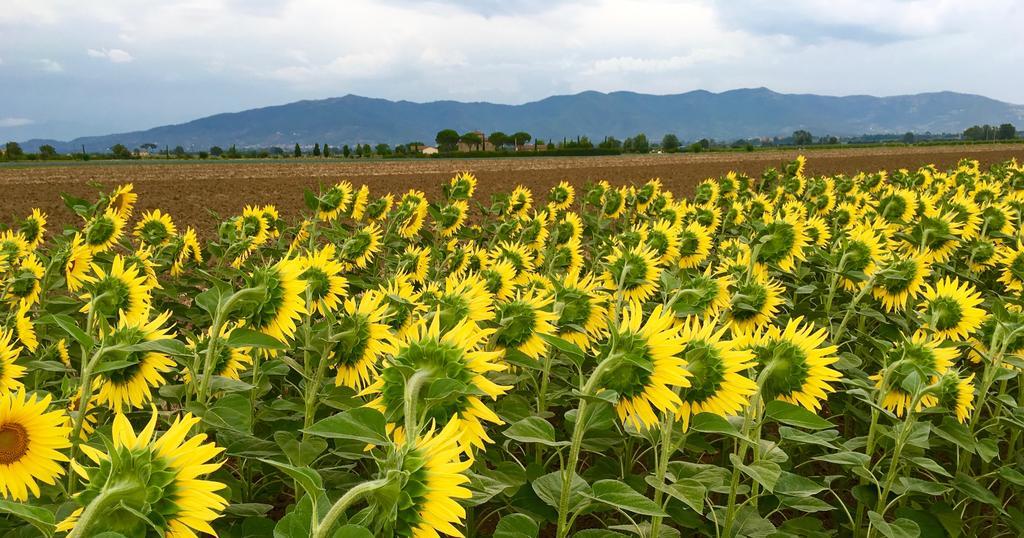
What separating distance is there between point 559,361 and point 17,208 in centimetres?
1668

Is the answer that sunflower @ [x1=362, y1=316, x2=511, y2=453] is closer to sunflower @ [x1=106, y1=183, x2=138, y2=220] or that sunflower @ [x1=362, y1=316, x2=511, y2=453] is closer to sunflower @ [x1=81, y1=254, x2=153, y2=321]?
sunflower @ [x1=81, y1=254, x2=153, y2=321]

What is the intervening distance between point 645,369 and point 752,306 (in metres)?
1.52

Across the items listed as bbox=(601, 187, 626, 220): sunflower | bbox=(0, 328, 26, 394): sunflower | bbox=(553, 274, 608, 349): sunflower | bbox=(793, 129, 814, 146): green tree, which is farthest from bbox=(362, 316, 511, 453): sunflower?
bbox=(793, 129, 814, 146): green tree

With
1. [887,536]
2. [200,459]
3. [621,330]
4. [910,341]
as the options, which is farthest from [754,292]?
[200,459]

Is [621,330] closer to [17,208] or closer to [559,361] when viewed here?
[559,361]

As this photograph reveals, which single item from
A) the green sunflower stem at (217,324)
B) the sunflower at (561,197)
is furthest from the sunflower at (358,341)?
the sunflower at (561,197)

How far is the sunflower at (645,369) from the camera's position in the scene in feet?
4.73

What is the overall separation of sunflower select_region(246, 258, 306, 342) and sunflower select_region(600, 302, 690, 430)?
3.06ft

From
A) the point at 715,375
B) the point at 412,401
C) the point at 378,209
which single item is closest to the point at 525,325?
the point at 715,375

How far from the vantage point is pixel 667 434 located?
66.2 inches

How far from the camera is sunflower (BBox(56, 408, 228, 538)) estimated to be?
1.00 meters

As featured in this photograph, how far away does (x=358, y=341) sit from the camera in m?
2.06

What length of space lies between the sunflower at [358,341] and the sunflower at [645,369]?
80 centimetres

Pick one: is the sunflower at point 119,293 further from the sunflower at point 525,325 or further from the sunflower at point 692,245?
the sunflower at point 692,245
